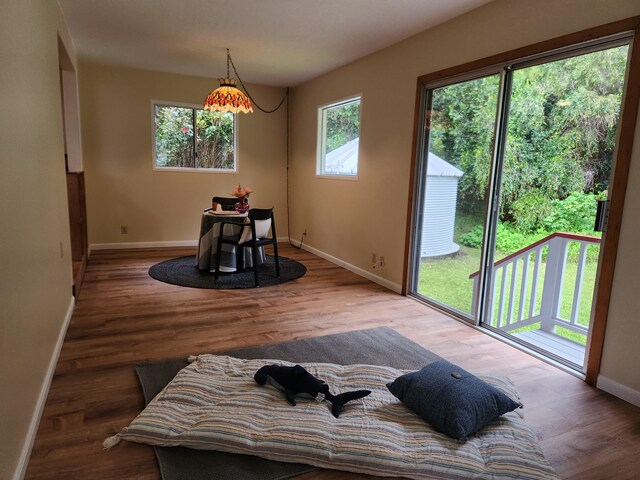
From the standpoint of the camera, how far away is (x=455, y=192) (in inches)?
146

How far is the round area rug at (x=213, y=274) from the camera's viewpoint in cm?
442

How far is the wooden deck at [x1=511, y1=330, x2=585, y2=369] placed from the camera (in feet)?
9.78

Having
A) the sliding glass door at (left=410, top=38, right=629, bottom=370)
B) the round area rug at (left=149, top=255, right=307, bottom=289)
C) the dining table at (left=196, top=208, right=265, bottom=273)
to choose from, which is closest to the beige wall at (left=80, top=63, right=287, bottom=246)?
the round area rug at (left=149, top=255, right=307, bottom=289)

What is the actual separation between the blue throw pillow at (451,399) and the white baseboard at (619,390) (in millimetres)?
766

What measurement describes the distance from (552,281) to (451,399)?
226cm

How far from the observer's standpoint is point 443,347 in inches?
119

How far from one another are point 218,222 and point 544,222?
3.18 metres

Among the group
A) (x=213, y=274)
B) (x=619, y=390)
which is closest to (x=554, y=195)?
(x=619, y=390)

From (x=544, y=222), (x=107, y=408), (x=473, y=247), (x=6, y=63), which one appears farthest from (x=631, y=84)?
(x=107, y=408)

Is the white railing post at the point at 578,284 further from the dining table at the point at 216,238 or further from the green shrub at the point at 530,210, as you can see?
the dining table at the point at 216,238

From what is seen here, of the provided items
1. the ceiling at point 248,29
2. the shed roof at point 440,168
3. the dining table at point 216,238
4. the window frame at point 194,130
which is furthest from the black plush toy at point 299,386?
the window frame at point 194,130

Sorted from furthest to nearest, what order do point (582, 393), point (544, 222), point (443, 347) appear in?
point (544, 222) → point (443, 347) → point (582, 393)

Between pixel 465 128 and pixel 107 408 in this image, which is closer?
pixel 107 408

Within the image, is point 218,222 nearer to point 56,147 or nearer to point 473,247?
point 56,147
